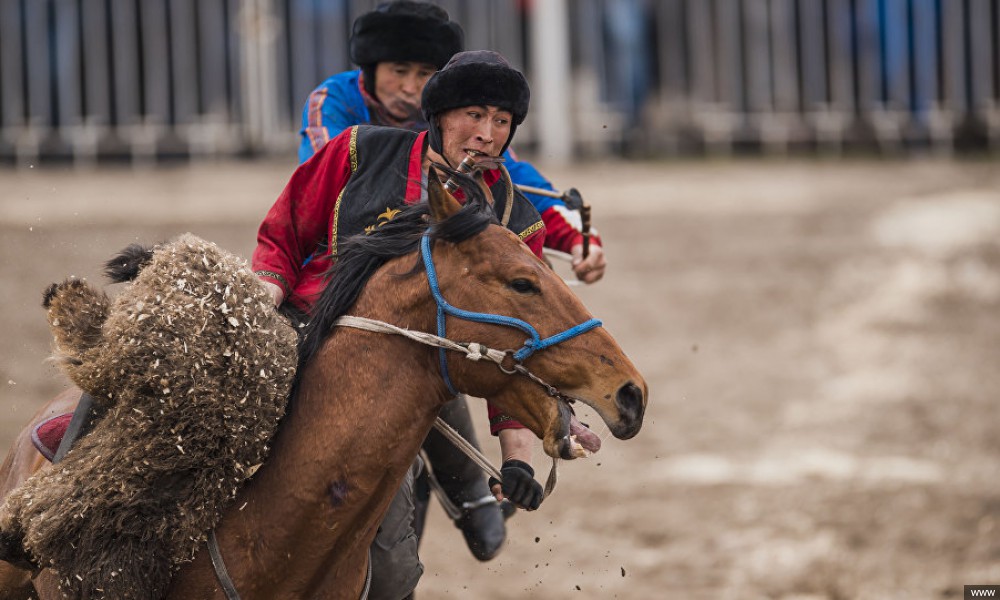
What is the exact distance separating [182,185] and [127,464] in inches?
379

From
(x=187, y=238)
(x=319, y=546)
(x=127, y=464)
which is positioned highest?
(x=187, y=238)

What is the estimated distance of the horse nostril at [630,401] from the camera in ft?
8.72


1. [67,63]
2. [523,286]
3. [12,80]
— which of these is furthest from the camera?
[67,63]

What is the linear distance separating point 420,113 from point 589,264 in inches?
31.6

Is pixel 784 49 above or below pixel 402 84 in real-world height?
above

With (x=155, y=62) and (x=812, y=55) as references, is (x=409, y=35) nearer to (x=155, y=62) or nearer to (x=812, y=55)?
(x=155, y=62)

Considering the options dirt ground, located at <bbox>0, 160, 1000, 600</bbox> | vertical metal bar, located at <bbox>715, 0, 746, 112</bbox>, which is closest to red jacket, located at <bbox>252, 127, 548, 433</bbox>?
dirt ground, located at <bbox>0, 160, 1000, 600</bbox>

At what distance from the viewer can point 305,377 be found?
9.56 feet

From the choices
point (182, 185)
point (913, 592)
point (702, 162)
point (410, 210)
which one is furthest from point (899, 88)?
point (410, 210)

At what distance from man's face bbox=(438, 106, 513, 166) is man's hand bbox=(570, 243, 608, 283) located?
0.74 meters

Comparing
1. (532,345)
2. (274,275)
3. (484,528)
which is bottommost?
(484,528)

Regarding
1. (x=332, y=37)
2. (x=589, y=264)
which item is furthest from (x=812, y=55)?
(x=589, y=264)

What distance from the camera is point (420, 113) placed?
4070mm

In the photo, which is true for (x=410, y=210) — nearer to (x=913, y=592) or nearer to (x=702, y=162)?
(x=913, y=592)
